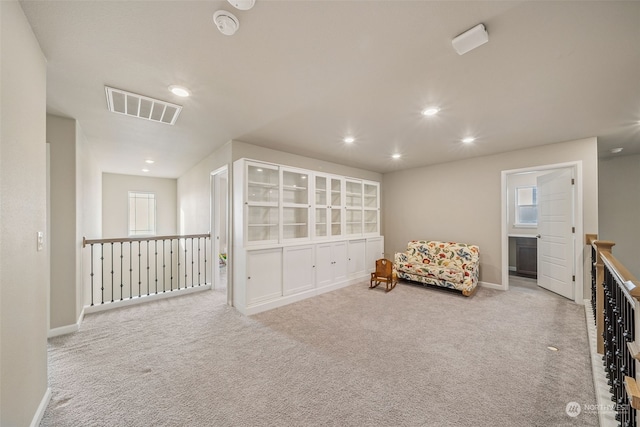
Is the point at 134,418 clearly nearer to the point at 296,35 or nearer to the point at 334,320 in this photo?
the point at 334,320

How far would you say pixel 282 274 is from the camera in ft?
12.4

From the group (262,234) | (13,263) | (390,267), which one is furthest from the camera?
(390,267)

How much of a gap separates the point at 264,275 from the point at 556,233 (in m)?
4.76

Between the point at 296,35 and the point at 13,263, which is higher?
the point at 296,35

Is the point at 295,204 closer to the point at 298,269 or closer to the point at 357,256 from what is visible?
the point at 298,269

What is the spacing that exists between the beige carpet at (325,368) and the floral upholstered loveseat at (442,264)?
0.63 metres

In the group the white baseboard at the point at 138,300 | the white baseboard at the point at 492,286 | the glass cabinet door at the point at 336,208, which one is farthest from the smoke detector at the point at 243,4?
the white baseboard at the point at 492,286

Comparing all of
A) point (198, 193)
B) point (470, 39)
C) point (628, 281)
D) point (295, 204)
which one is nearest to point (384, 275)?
point (295, 204)

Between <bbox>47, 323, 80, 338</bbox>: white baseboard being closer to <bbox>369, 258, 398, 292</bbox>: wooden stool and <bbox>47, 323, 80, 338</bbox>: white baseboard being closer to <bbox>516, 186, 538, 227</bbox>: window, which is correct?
<bbox>369, 258, 398, 292</bbox>: wooden stool

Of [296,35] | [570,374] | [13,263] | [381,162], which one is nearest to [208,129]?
[296,35]

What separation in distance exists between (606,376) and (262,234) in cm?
372

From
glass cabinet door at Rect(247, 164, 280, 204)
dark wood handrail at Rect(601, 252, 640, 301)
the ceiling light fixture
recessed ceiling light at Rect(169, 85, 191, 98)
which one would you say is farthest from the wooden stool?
recessed ceiling light at Rect(169, 85, 191, 98)

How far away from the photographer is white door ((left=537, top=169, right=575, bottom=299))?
3760 mm

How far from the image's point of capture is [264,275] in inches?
140
